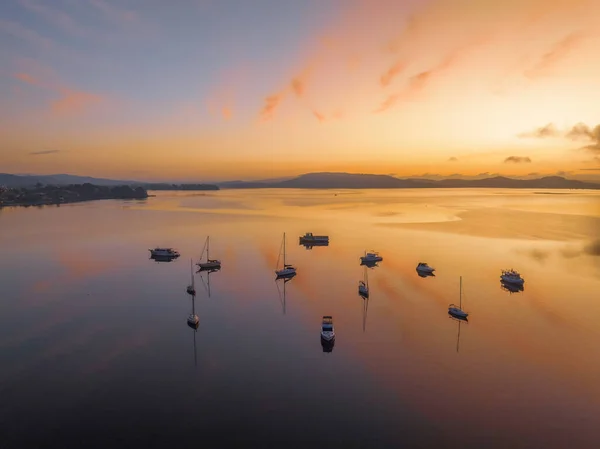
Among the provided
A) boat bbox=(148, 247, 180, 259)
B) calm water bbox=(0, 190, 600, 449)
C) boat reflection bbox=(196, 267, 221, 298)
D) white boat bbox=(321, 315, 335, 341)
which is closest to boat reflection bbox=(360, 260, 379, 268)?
calm water bbox=(0, 190, 600, 449)

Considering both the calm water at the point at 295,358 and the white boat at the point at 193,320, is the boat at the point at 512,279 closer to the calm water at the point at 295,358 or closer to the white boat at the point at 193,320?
the calm water at the point at 295,358

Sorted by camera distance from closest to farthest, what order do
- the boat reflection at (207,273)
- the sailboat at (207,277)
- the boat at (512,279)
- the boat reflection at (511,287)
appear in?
the boat reflection at (511,287)
the boat at (512,279)
the sailboat at (207,277)
the boat reflection at (207,273)

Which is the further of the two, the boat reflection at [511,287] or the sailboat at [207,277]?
the sailboat at [207,277]

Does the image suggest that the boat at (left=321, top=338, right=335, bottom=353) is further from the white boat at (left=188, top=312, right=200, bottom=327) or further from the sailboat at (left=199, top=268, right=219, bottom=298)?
the sailboat at (left=199, top=268, right=219, bottom=298)

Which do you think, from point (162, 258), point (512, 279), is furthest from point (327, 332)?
point (162, 258)

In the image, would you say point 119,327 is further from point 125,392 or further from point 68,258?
point 68,258

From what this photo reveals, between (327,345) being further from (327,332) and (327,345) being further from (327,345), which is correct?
(327,332)

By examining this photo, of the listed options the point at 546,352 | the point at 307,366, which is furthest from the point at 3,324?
the point at 546,352

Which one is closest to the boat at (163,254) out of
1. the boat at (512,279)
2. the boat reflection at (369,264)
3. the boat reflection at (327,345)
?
the boat reflection at (369,264)
